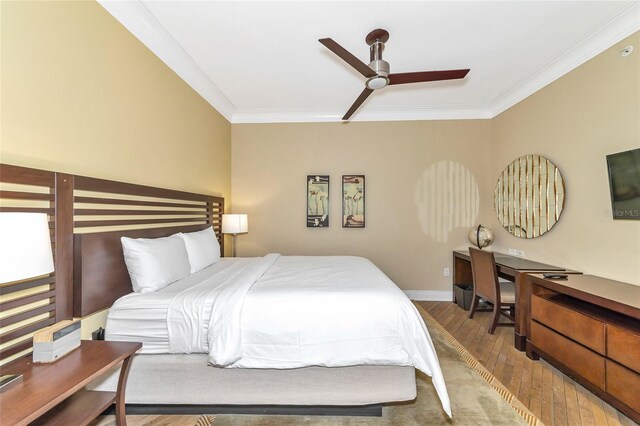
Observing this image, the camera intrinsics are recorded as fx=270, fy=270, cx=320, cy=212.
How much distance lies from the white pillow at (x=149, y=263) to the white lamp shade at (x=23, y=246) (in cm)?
81

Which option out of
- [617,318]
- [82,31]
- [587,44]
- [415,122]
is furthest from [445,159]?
[82,31]

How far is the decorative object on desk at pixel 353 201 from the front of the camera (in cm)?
408

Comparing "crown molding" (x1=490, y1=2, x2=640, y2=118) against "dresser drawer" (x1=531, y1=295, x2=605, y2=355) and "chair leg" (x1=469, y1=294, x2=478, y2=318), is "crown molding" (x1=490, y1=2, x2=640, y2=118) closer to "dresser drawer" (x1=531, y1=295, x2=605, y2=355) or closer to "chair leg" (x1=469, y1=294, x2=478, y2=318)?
"dresser drawer" (x1=531, y1=295, x2=605, y2=355)

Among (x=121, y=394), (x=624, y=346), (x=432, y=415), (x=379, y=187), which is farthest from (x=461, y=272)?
(x=121, y=394)

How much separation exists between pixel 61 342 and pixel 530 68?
14.6ft

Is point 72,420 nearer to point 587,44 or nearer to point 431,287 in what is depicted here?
point 431,287

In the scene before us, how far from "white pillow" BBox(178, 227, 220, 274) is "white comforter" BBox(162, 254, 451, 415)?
835mm

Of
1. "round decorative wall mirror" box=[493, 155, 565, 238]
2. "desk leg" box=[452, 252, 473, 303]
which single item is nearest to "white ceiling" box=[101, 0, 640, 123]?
"round decorative wall mirror" box=[493, 155, 565, 238]

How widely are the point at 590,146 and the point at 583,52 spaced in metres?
0.87

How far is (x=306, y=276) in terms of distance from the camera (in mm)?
2285

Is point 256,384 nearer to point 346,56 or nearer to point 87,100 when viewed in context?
point 87,100

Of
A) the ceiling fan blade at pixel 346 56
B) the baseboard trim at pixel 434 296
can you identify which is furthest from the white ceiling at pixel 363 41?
the baseboard trim at pixel 434 296

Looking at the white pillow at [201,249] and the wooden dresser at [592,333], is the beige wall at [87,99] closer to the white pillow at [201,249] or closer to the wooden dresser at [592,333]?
the white pillow at [201,249]

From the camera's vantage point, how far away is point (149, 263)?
1911 mm
